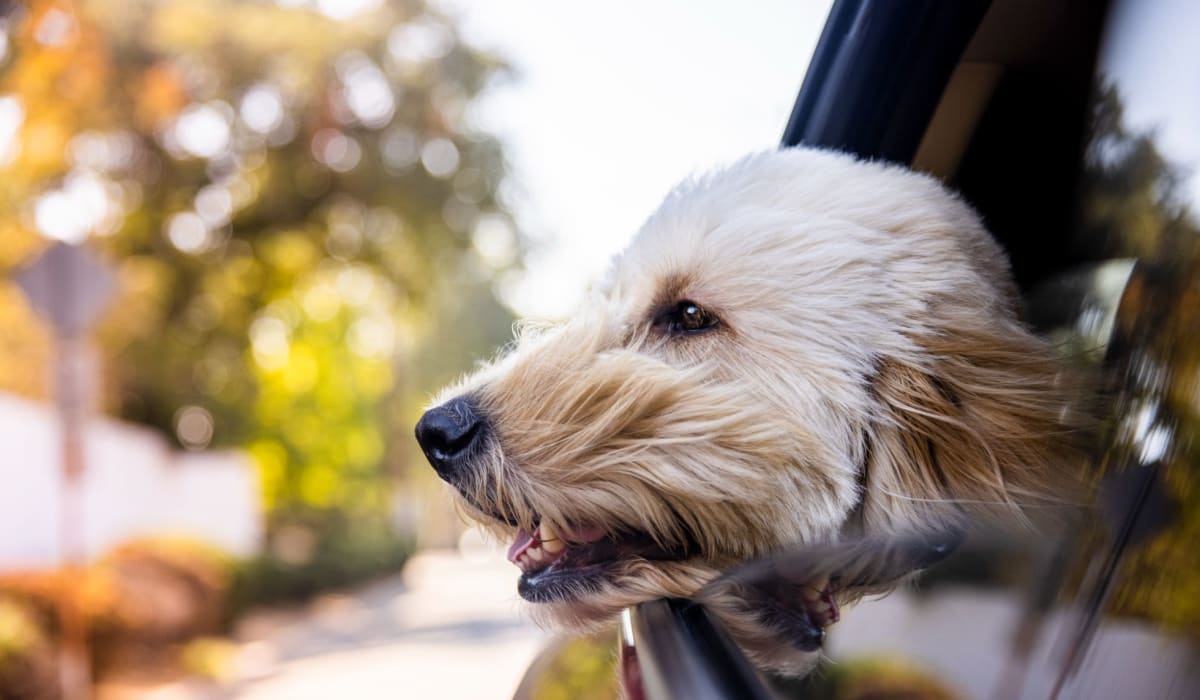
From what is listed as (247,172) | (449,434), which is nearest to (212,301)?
(247,172)

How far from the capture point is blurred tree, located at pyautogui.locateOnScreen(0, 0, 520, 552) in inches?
581

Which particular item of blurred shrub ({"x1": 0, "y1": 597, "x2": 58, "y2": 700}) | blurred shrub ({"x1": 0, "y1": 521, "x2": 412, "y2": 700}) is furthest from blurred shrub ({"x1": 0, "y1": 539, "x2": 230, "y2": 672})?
blurred shrub ({"x1": 0, "y1": 597, "x2": 58, "y2": 700})

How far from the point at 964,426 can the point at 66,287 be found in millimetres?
10693

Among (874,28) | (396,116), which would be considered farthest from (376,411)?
(874,28)

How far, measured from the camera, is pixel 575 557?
1.38m

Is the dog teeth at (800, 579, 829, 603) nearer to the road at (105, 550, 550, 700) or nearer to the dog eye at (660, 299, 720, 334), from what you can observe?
the dog eye at (660, 299, 720, 334)

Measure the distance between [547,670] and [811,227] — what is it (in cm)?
77

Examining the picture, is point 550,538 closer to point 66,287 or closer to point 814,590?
point 814,590

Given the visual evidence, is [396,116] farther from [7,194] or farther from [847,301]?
[847,301]

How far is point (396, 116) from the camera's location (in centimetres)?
1605

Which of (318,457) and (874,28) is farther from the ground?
(318,457)

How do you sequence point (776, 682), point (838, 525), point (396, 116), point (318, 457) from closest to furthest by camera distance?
1. point (776, 682)
2. point (838, 525)
3. point (396, 116)
4. point (318, 457)

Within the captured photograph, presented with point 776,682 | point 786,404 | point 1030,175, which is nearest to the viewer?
point 776,682

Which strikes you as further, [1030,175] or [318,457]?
[318,457]
